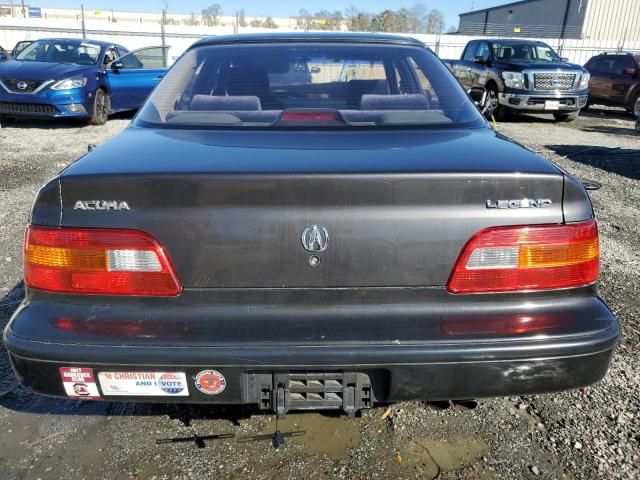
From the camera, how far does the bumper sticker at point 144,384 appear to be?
1558 millimetres

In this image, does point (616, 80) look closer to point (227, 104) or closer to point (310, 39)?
point (310, 39)

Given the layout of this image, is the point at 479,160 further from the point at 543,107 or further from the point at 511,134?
the point at 543,107

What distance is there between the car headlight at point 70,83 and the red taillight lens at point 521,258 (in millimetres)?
8718

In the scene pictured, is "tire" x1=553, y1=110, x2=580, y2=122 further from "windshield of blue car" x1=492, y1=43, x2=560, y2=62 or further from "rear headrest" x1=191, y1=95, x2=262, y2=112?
"rear headrest" x1=191, y1=95, x2=262, y2=112

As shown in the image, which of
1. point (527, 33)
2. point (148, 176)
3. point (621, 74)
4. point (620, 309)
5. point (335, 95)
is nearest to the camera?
point (148, 176)

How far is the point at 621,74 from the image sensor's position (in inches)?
504

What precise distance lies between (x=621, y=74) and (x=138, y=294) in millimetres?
14508

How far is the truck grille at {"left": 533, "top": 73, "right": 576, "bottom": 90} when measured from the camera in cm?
1085

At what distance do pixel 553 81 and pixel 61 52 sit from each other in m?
9.93

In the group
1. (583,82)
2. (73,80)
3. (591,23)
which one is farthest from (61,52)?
(591,23)

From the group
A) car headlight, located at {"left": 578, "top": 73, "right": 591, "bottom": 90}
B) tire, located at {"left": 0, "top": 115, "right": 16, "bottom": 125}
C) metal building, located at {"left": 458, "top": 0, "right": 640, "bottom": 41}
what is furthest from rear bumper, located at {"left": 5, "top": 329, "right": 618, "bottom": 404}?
metal building, located at {"left": 458, "top": 0, "right": 640, "bottom": 41}

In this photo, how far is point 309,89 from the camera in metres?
2.66

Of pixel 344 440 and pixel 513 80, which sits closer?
pixel 344 440

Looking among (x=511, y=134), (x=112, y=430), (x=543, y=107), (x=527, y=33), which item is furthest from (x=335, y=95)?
(x=527, y=33)
